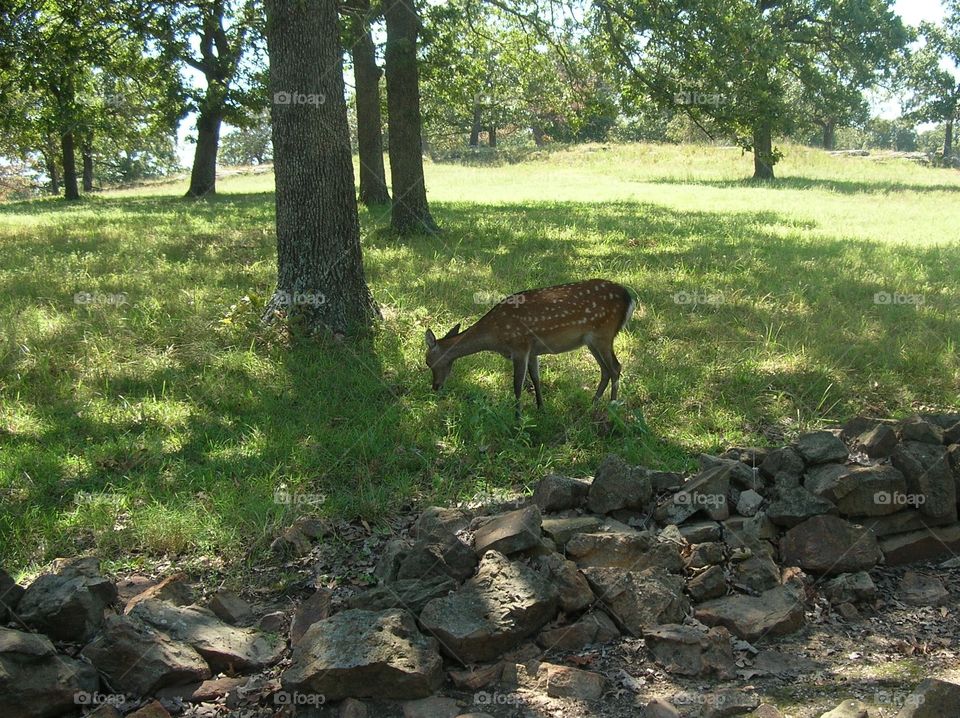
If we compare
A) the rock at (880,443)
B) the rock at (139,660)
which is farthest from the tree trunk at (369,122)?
→ the rock at (139,660)

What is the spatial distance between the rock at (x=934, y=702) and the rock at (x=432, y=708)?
2143 millimetres

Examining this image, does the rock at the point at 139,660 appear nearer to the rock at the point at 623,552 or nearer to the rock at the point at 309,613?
the rock at the point at 309,613

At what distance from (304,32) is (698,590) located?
24.5 feet

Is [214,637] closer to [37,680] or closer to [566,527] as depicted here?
[37,680]

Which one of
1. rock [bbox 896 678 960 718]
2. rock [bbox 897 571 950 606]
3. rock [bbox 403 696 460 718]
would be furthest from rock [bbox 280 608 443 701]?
rock [bbox 897 571 950 606]

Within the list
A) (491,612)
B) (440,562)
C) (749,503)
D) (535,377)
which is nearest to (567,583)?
(491,612)

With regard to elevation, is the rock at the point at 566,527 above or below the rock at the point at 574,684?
above

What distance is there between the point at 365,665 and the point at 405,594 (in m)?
0.72

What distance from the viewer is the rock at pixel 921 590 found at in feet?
17.9

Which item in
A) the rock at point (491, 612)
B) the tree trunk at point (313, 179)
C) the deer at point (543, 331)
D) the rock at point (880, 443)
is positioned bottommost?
the rock at point (491, 612)

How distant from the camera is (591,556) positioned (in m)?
5.35

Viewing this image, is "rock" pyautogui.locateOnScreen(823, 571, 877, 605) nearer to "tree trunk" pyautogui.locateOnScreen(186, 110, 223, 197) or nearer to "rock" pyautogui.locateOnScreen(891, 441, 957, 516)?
"rock" pyautogui.locateOnScreen(891, 441, 957, 516)

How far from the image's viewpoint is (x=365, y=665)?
4.28 m

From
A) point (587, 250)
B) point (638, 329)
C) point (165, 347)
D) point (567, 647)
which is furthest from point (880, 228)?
point (567, 647)
